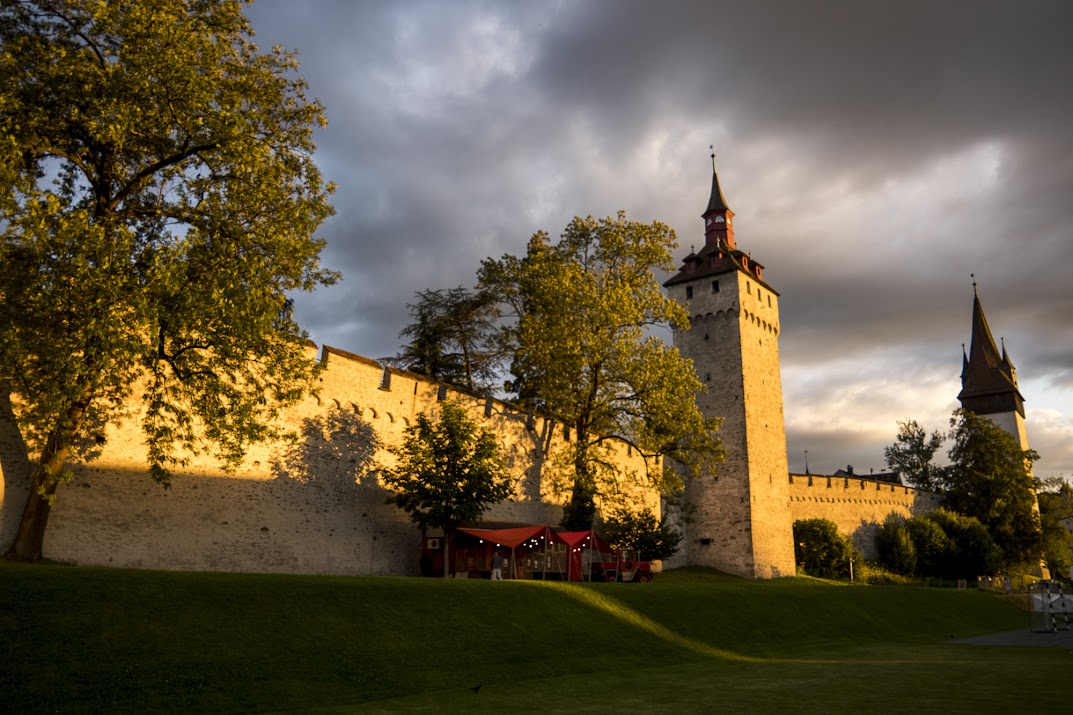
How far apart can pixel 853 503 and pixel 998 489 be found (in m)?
12.8

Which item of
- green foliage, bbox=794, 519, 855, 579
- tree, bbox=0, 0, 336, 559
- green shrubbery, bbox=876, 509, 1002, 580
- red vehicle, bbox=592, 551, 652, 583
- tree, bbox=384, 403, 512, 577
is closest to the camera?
tree, bbox=0, 0, 336, 559

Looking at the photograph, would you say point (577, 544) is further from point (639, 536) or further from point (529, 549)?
point (639, 536)

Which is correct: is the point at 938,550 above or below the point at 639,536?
below

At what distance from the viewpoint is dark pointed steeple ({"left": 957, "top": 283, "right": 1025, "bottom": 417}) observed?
265 ft

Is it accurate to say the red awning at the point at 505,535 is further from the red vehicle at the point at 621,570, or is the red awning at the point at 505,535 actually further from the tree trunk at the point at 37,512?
the tree trunk at the point at 37,512

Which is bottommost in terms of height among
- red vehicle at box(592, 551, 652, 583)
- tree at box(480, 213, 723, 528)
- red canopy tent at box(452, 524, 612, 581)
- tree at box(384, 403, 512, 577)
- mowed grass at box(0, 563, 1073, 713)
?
mowed grass at box(0, 563, 1073, 713)

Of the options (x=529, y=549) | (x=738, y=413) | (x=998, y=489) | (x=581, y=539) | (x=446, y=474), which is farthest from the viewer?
(x=998, y=489)

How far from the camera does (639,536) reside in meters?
31.8

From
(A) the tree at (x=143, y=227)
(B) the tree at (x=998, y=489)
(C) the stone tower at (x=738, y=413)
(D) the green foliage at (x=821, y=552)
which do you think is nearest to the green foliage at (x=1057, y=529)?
(B) the tree at (x=998, y=489)

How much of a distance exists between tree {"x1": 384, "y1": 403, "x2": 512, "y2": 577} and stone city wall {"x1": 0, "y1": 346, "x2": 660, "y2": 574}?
2.91ft

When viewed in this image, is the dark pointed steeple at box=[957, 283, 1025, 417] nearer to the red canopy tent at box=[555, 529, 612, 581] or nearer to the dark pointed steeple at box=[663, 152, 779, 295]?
the dark pointed steeple at box=[663, 152, 779, 295]

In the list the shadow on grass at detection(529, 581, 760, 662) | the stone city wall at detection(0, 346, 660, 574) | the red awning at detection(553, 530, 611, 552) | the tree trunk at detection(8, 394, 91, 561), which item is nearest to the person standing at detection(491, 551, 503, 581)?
the red awning at detection(553, 530, 611, 552)

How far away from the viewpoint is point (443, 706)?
9.91 meters

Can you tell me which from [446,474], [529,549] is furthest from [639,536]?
[446,474]
